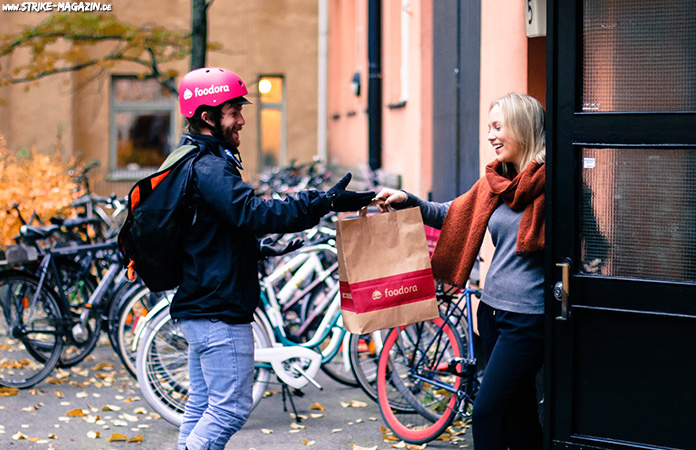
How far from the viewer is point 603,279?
12.0 feet

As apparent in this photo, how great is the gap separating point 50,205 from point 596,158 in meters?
5.81

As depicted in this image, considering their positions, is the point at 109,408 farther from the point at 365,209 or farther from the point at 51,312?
the point at 365,209

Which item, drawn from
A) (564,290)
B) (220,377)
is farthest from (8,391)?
(564,290)

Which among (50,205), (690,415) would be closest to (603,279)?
(690,415)

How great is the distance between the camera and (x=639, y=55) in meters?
3.59

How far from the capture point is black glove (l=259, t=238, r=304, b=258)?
4.63m

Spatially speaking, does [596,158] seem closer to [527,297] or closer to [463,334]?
[527,297]

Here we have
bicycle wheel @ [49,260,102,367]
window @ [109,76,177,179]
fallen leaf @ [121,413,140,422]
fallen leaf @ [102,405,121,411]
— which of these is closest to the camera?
fallen leaf @ [121,413,140,422]

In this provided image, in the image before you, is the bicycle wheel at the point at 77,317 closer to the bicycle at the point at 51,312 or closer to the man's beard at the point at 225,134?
the bicycle at the point at 51,312

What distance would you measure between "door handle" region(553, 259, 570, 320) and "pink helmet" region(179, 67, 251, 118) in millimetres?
1528

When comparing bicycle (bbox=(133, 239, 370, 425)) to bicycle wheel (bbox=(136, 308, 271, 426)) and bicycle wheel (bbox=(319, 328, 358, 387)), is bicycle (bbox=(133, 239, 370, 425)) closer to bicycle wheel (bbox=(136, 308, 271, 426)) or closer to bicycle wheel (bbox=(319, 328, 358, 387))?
bicycle wheel (bbox=(136, 308, 271, 426))

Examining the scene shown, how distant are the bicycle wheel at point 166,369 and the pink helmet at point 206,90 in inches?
80.6

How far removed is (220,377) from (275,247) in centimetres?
140

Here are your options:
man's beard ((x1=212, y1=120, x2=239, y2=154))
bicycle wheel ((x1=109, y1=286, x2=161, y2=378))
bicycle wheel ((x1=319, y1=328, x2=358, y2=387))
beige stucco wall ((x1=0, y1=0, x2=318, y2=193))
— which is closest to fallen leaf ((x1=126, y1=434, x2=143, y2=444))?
bicycle wheel ((x1=109, y1=286, x2=161, y2=378))
